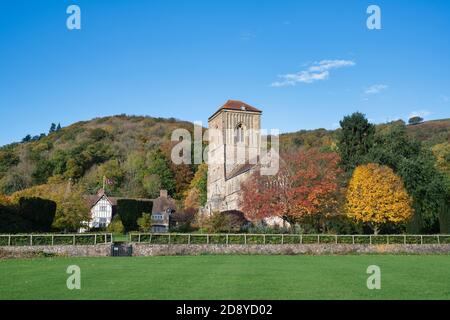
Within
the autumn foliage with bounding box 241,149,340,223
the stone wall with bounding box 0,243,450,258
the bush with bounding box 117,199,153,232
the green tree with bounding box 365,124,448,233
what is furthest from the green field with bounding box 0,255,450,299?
the bush with bounding box 117,199,153,232

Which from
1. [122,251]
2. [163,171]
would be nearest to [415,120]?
[163,171]

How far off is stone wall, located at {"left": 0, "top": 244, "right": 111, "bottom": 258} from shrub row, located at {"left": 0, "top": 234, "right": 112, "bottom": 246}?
62 cm

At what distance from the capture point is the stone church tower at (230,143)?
62.0m

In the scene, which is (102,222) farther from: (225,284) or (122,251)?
(225,284)

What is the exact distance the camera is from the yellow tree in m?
35.7

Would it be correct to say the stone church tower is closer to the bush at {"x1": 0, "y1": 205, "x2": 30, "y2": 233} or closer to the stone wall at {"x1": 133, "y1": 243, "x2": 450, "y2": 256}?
the bush at {"x1": 0, "y1": 205, "x2": 30, "y2": 233}

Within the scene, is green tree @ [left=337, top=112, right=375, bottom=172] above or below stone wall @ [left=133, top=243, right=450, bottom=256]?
above

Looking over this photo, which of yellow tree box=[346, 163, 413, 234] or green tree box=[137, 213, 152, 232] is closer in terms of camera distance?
yellow tree box=[346, 163, 413, 234]

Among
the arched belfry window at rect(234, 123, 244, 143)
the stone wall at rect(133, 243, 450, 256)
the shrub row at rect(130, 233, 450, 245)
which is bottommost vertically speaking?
the stone wall at rect(133, 243, 450, 256)

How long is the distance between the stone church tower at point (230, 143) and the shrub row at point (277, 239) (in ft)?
95.3

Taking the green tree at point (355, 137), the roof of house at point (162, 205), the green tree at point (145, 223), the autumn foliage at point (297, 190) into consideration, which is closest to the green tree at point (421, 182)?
the green tree at point (355, 137)

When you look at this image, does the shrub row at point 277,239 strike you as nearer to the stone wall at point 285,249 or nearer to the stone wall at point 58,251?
the stone wall at point 285,249

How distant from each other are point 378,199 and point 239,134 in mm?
30981
